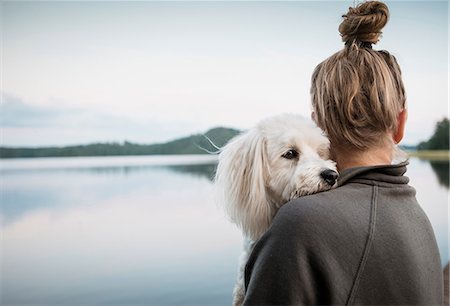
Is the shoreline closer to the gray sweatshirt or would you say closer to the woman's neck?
the woman's neck

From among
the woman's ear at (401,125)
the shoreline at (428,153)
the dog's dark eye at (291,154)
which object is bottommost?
the shoreline at (428,153)

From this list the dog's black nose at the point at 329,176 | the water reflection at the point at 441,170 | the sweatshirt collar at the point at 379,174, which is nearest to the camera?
the sweatshirt collar at the point at 379,174

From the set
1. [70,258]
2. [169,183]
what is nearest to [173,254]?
[70,258]

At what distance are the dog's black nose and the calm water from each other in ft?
9.44

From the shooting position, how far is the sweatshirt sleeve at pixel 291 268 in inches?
36.5

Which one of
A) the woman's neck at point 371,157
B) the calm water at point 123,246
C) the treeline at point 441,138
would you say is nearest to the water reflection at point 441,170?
the calm water at point 123,246

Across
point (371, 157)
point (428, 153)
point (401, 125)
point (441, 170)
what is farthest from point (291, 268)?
point (441, 170)

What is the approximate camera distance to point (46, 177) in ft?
102

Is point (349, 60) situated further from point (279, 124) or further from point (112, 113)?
point (112, 113)

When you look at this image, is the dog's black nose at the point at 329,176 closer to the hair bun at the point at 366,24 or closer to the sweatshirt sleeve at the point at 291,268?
the hair bun at the point at 366,24

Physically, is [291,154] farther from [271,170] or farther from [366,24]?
[366,24]

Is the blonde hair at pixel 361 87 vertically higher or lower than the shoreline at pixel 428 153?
higher

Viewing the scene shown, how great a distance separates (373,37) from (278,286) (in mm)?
879

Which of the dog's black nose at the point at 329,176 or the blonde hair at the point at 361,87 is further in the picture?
the dog's black nose at the point at 329,176
